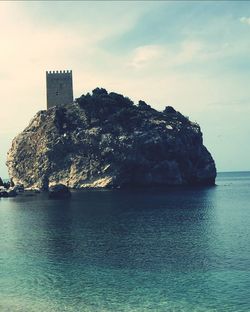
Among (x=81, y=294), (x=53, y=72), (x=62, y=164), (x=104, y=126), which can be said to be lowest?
(x=81, y=294)

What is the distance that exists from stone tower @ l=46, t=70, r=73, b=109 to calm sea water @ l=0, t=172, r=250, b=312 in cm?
10744

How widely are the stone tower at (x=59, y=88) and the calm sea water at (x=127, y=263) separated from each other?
107 metres

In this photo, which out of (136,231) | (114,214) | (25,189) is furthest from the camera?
(25,189)

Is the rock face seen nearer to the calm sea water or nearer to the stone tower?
the stone tower

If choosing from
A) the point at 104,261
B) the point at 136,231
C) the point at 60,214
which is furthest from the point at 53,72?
the point at 104,261

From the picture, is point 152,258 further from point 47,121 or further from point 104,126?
point 47,121

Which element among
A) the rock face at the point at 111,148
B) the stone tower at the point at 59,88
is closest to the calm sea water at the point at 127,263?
the rock face at the point at 111,148

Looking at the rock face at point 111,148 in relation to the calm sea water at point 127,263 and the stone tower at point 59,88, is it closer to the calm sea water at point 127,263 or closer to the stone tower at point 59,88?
the stone tower at point 59,88

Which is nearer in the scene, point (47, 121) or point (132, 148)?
point (132, 148)

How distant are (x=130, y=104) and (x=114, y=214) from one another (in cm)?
9708

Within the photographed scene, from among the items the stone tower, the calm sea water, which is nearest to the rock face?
the stone tower

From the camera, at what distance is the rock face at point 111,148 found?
157m

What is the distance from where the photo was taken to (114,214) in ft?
275

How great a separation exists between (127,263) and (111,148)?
379 ft
